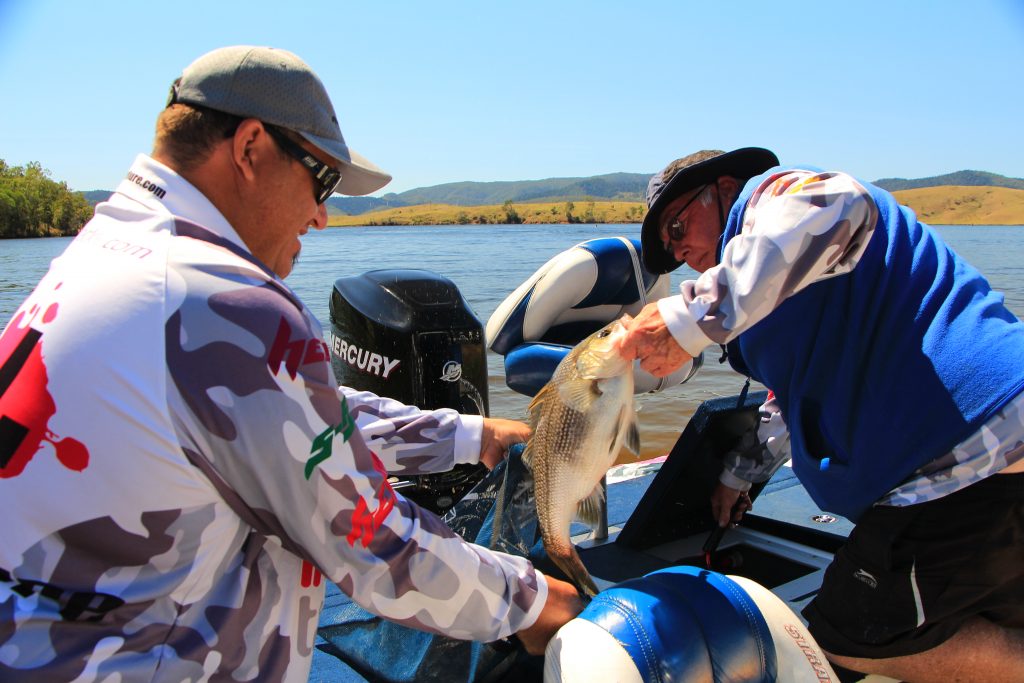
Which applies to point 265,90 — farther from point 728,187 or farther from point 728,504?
point 728,504

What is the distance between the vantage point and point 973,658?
259 centimetres

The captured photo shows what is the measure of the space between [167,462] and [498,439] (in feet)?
5.36

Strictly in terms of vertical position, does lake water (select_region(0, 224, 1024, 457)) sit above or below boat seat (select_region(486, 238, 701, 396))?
below

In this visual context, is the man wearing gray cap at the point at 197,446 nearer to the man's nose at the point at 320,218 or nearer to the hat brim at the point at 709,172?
the man's nose at the point at 320,218

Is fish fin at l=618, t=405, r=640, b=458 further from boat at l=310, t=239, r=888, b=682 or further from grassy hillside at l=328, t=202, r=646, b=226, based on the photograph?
grassy hillside at l=328, t=202, r=646, b=226

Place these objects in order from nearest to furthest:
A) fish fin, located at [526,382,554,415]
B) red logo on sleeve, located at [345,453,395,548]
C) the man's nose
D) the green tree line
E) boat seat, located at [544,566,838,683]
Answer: red logo on sleeve, located at [345,453,395,548]
boat seat, located at [544,566,838,683]
the man's nose
fish fin, located at [526,382,554,415]
the green tree line

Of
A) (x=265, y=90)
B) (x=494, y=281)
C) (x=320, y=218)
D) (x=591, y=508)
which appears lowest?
(x=494, y=281)

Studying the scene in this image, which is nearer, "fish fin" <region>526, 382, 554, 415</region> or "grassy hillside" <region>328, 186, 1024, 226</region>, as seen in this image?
"fish fin" <region>526, 382, 554, 415</region>

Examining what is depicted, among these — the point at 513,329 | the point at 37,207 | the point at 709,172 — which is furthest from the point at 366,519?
the point at 37,207

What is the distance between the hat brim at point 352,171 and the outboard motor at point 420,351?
1.57 m

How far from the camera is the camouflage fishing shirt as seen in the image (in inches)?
56.4

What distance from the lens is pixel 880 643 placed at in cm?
254

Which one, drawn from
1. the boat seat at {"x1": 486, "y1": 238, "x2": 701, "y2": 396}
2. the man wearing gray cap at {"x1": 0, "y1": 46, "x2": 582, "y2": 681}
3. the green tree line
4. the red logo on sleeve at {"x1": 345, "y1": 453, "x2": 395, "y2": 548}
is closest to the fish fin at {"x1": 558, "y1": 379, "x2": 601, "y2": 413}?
the man wearing gray cap at {"x1": 0, "y1": 46, "x2": 582, "y2": 681}

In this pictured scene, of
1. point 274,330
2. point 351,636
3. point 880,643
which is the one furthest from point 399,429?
point 880,643
